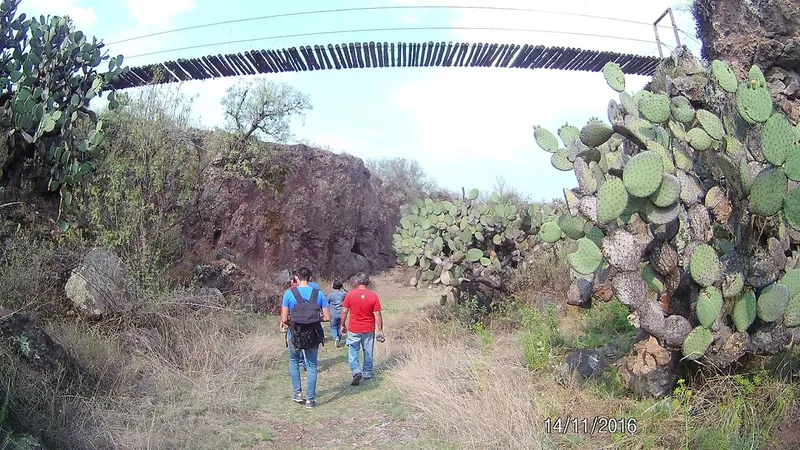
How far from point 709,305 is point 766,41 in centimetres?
365

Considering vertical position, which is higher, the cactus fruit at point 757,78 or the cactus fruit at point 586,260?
the cactus fruit at point 757,78

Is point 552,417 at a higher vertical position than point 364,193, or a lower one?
lower

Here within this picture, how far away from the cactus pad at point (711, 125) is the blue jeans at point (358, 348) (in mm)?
4254

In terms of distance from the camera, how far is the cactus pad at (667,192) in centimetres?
435

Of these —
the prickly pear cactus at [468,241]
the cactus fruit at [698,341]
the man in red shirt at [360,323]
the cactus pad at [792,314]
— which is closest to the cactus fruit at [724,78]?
the cactus pad at [792,314]

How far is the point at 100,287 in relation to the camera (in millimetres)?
7211

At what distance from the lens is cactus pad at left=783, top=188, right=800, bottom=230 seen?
13.7 feet

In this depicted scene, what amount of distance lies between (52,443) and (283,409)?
7.88 feet

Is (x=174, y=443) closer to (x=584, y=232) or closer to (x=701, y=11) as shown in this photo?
(x=584, y=232)

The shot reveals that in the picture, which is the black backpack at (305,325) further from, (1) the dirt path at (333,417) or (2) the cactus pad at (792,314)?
(2) the cactus pad at (792,314)

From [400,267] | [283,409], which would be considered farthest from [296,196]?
[283,409]

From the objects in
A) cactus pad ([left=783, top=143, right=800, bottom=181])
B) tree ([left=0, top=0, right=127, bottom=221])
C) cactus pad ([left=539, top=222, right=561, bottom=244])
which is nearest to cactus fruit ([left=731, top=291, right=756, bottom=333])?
cactus pad ([left=783, top=143, right=800, bottom=181])

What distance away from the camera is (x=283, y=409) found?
658 cm

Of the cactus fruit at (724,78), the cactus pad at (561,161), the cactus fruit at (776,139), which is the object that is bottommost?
the cactus fruit at (776,139)
